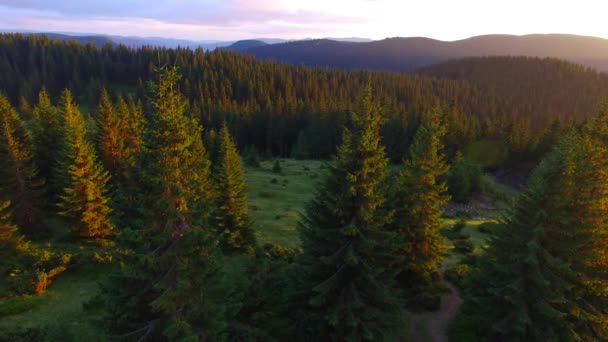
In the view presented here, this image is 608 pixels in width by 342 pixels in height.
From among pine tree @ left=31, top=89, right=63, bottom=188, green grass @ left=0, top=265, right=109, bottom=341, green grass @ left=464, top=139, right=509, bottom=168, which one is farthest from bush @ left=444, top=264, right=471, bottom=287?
green grass @ left=464, top=139, right=509, bottom=168

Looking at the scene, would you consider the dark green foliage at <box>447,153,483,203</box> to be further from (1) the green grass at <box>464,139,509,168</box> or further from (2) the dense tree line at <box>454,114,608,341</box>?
(2) the dense tree line at <box>454,114,608,341</box>

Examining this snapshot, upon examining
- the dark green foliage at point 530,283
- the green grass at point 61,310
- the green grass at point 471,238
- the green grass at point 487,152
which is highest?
the dark green foliage at point 530,283

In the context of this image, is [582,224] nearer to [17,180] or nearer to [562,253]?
[562,253]

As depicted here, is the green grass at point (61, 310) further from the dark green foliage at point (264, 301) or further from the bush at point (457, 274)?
the bush at point (457, 274)

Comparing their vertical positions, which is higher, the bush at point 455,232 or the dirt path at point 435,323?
the dirt path at point 435,323

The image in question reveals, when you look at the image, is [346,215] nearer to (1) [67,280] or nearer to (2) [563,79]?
(1) [67,280]

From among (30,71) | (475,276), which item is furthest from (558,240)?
(30,71)

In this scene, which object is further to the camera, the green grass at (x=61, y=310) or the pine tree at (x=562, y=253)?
the green grass at (x=61, y=310)

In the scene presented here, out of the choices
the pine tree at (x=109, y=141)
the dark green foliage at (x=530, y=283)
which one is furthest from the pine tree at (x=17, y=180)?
the dark green foliage at (x=530, y=283)
